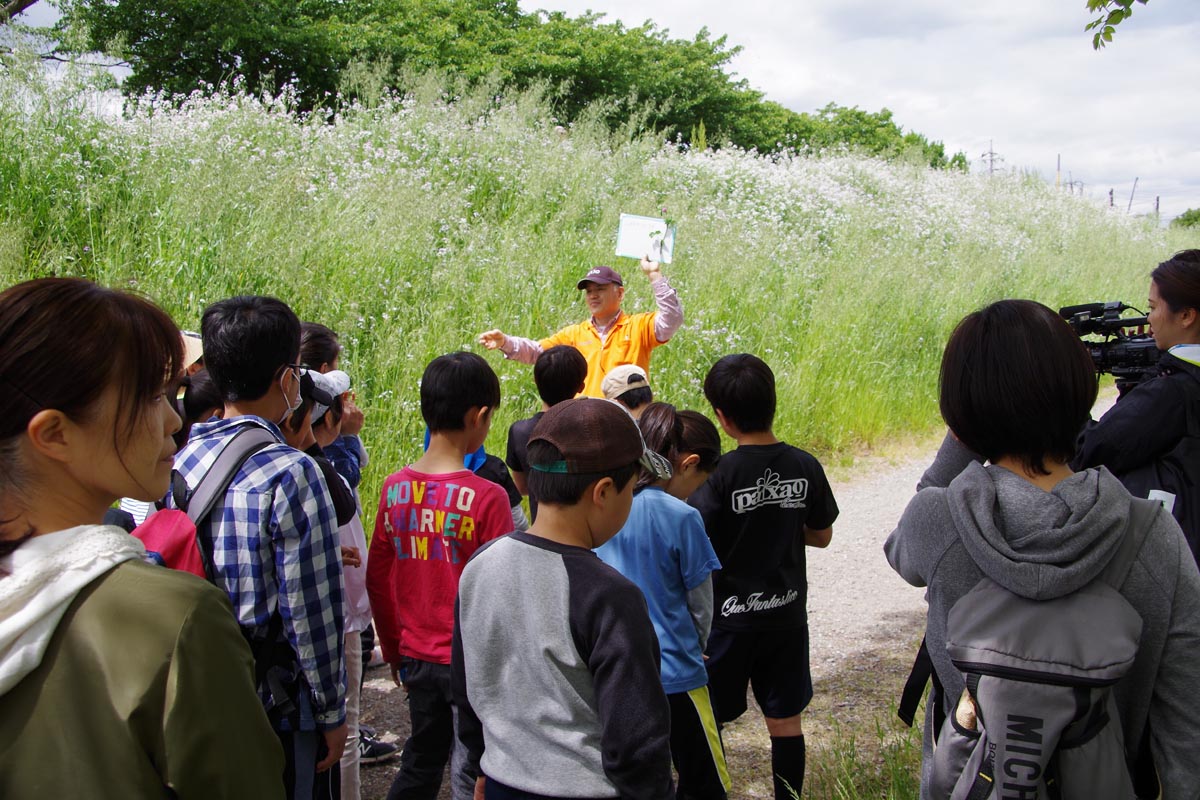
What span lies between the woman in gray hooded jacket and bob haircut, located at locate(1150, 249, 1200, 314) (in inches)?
65.6

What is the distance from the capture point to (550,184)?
34.3 ft

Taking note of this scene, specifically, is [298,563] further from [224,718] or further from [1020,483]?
[1020,483]

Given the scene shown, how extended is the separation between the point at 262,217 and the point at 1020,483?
655 centimetres

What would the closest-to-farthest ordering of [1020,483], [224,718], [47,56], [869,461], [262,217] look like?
1. [224,718]
2. [1020,483]
3. [262,217]
4. [47,56]
5. [869,461]

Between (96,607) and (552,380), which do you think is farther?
(552,380)

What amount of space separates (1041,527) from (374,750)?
112 inches

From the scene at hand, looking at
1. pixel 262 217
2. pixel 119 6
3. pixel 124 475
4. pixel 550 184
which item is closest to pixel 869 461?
pixel 550 184

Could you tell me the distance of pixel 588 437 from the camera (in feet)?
6.93

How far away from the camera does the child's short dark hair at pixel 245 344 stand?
2494mm

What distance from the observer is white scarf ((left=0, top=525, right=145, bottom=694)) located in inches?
46.4

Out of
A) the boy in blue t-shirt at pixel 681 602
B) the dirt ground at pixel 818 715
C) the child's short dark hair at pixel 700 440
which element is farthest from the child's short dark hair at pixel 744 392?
the dirt ground at pixel 818 715

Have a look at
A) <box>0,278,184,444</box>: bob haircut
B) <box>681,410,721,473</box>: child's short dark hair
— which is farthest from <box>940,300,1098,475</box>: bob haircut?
<box>0,278,184,444</box>: bob haircut

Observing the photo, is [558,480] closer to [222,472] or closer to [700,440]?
[222,472]

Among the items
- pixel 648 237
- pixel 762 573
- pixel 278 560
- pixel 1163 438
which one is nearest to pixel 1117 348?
pixel 1163 438
